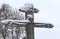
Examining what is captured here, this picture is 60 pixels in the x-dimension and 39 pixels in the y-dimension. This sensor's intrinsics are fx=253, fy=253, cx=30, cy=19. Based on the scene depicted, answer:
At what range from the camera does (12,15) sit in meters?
21.8

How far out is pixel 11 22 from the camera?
414 cm

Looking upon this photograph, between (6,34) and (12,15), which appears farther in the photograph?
(12,15)

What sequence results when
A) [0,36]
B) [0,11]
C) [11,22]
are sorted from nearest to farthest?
[11,22]
[0,36]
[0,11]

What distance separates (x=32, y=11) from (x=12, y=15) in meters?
17.6

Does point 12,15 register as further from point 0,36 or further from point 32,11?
point 32,11

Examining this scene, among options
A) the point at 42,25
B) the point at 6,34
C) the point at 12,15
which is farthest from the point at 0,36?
the point at 42,25

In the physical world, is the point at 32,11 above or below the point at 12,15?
above

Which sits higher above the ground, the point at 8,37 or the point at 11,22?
the point at 11,22

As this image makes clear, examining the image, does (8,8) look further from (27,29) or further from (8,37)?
(27,29)

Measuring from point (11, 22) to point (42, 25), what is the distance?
1.84 feet

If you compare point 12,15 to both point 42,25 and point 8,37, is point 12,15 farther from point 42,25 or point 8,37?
point 42,25

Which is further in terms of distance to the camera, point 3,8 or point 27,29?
point 3,8

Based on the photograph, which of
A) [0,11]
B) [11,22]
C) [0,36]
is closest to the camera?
[11,22]

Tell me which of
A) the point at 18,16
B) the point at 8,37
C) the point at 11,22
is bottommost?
the point at 8,37
